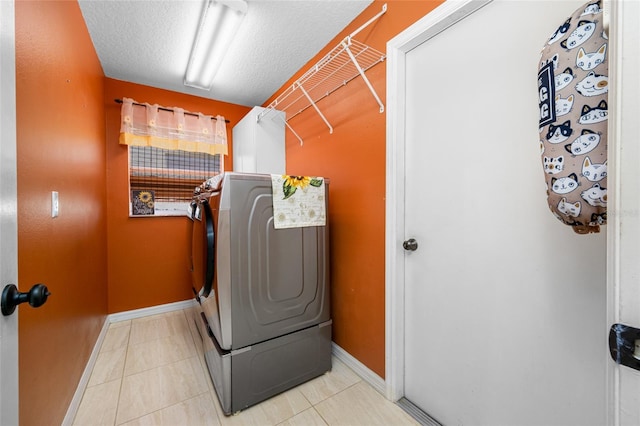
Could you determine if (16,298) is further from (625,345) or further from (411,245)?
(411,245)

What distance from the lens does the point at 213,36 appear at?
1956 mm

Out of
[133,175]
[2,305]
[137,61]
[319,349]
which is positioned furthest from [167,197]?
[2,305]

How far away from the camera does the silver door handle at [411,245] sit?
1.50 meters

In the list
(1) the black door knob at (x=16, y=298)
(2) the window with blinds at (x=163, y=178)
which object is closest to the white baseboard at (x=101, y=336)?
(2) the window with blinds at (x=163, y=178)

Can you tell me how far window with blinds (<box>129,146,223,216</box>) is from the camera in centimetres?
280

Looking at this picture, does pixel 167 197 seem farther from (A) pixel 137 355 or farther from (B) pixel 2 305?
(B) pixel 2 305

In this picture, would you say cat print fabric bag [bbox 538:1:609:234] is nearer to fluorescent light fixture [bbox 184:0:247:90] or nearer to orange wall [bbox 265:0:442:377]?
orange wall [bbox 265:0:442:377]

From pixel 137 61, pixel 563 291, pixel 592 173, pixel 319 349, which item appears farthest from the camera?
pixel 137 61

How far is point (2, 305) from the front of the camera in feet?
1.82

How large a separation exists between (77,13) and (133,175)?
1476mm

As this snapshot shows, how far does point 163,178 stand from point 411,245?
9.02 feet

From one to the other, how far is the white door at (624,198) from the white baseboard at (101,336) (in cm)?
217

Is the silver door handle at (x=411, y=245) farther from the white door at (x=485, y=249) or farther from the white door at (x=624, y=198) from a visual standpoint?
the white door at (x=624, y=198)

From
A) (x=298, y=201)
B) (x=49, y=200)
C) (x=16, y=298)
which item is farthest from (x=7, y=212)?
(x=298, y=201)
